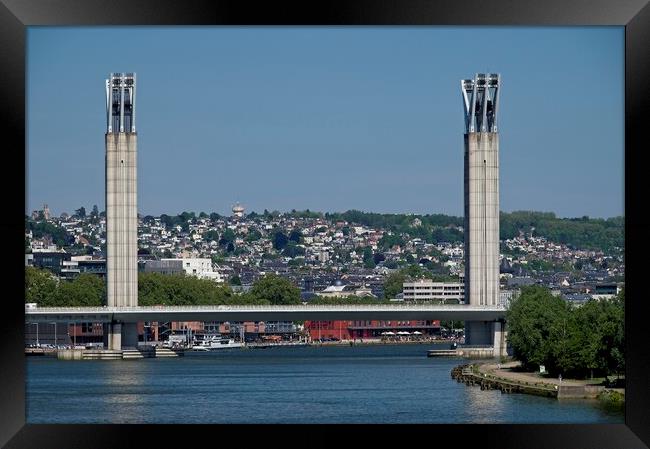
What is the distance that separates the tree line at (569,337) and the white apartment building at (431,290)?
44.4 m

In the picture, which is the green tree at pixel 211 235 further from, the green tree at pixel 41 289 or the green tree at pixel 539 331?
the green tree at pixel 539 331

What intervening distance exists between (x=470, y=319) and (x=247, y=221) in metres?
56.5

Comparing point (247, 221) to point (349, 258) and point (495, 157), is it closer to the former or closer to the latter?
point (349, 258)

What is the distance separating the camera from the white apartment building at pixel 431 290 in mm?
85838

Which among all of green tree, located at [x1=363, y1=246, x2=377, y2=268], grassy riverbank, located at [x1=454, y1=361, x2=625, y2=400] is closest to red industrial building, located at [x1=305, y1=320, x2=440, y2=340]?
green tree, located at [x1=363, y1=246, x2=377, y2=268]

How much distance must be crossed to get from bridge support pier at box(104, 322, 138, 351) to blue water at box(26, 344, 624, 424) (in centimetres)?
196

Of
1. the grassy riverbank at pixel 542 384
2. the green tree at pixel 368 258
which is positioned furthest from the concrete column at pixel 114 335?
the green tree at pixel 368 258

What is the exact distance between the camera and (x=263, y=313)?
48.1 metres

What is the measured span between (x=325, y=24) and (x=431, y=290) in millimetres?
77130

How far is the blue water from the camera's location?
1008 inches

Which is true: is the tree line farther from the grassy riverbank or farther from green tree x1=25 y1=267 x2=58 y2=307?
green tree x1=25 y1=267 x2=58 y2=307

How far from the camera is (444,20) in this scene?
9852mm

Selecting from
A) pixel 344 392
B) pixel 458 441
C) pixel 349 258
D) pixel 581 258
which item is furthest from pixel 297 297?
pixel 458 441

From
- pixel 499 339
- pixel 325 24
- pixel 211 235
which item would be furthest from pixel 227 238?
pixel 325 24
